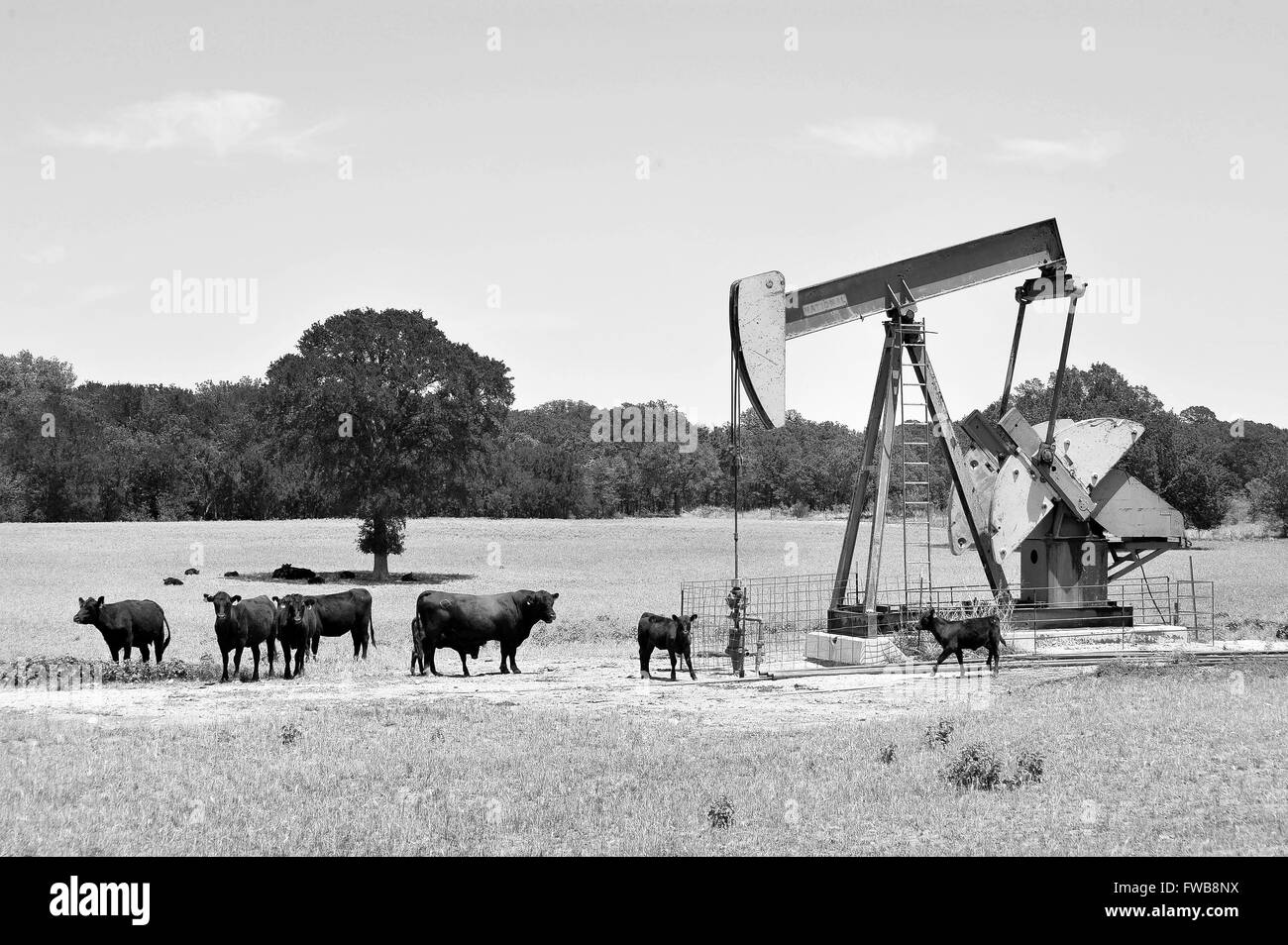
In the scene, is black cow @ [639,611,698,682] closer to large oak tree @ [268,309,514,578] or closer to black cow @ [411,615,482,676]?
black cow @ [411,615,482,676]

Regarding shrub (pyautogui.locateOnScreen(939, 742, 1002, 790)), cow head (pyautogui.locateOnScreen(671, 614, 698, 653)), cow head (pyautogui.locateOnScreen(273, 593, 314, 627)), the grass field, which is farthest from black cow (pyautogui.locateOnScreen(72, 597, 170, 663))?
shrub (pyautogui.locateOnScreen(939, 742, 1002, 790))

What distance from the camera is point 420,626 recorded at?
18.7m

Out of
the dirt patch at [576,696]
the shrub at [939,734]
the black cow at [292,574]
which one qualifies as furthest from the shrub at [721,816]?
the black cow at [292,574]

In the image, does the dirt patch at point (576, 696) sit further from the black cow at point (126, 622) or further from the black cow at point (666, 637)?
the black cow at point (126, 622)

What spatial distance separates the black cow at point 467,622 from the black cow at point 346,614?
1803 mm

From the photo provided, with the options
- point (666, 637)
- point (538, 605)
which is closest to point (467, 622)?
point (538, 605)

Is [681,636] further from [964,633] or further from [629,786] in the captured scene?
[629,786]

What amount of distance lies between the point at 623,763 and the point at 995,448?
11888 mm

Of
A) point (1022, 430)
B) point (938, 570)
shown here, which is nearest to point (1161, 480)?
point (938, 570)

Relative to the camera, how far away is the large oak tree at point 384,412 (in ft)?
148

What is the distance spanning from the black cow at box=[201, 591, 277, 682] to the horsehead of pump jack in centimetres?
774

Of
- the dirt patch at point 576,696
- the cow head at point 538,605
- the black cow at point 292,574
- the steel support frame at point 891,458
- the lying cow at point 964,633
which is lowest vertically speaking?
the dirt patch at point 576,696

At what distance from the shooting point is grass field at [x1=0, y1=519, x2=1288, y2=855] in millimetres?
9148
